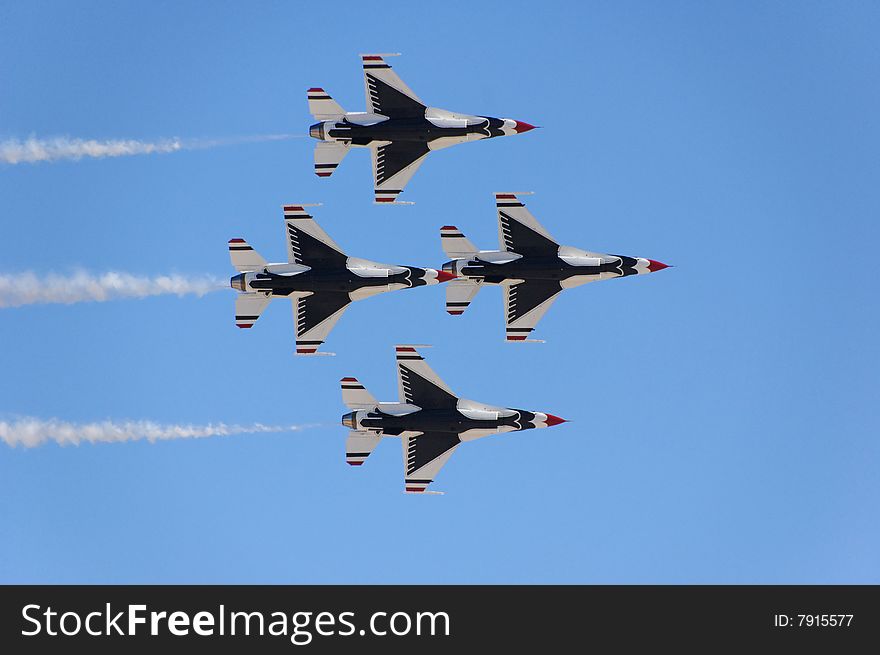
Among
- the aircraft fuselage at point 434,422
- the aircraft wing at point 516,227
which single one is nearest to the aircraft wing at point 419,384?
the aircraft fuselage at point 434,422

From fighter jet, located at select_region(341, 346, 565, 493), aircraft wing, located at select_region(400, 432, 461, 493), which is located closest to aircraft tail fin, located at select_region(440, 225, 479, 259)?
fighter jet, located at select_region(341, 346, 565, 493)

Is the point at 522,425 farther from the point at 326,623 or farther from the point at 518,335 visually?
the point at 326,623

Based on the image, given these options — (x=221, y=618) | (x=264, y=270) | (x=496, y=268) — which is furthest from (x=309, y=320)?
(x=221, y=618)

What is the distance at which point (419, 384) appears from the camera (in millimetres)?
104125

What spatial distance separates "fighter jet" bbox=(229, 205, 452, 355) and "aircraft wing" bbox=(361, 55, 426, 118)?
6.94m

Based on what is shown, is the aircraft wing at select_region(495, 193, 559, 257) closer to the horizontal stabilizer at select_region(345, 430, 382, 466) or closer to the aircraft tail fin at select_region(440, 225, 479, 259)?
the aircraft tail fin at select_region(440, 225, 479, 259)

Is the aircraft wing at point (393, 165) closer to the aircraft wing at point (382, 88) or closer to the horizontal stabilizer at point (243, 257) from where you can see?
the aircraft wing at point (382, 88)

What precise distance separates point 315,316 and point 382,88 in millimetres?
12695

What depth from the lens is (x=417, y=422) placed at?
104 meters

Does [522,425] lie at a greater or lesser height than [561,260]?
lesser

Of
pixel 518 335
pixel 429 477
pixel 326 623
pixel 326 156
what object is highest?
pixel 326 156

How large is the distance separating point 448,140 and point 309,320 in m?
12.2

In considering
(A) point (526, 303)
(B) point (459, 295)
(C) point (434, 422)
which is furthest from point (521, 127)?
(C) point (434, 422)

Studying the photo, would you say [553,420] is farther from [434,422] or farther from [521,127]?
[521,127]
